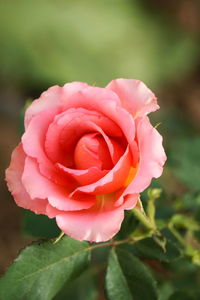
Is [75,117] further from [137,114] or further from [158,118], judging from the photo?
[158,118]

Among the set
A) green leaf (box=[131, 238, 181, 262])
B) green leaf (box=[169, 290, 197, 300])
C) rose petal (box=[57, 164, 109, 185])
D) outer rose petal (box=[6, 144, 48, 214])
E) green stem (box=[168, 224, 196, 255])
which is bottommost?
green leaf (box=[169, 290, 197, 300])

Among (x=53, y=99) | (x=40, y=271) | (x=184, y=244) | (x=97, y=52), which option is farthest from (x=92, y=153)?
(x=97, y=52)

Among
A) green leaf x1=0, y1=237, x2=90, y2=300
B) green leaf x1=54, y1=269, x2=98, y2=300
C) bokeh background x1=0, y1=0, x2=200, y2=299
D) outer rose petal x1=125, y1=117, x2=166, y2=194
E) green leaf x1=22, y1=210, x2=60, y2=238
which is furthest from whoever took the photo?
bokeh background x1=0, y1=0, x2=200, y2=299

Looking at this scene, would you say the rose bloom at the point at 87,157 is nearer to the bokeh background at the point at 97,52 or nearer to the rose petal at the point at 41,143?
the rose petal at the point at 41,143

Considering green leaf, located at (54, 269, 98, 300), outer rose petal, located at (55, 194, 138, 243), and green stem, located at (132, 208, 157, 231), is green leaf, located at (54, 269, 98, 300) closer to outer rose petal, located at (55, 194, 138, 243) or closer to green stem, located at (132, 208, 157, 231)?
green stem, located at (132, 208, 157, 231)

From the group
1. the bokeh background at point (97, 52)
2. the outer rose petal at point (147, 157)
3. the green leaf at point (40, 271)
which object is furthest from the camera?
the bokeh background at point (97, 52)

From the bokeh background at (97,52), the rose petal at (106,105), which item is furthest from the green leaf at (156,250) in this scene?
the bokeh background at (97,52)

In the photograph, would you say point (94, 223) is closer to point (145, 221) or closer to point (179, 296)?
point (145, 221)

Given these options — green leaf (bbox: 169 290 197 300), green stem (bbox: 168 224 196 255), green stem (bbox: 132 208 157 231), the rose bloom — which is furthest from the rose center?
green leaf (bbox: 169 290 197 300)
